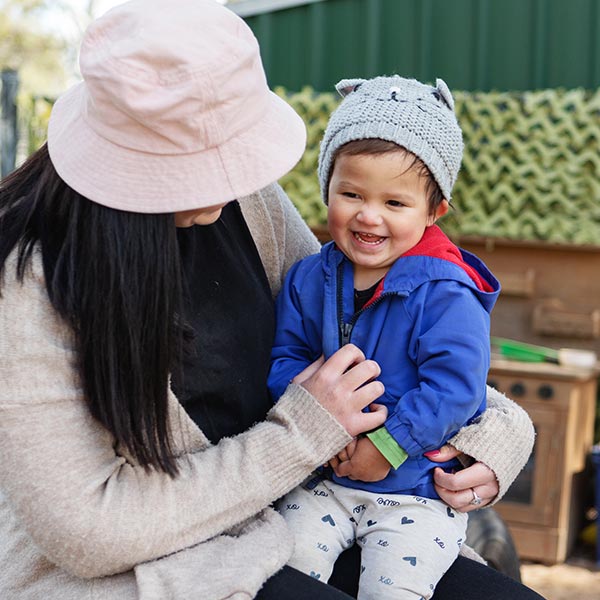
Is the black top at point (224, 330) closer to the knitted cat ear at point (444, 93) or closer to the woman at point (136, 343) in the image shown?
the woman at point (136, 343)

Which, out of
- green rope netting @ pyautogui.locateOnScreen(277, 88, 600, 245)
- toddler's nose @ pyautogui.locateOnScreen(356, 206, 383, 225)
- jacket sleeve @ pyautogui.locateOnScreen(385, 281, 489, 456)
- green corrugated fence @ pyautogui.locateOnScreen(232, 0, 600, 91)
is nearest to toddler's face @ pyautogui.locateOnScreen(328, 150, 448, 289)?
toddler's nose @ pyautogui.locateOnScreen(356, 206, 383, 225)

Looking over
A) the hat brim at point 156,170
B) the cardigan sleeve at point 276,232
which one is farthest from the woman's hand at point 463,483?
the hat brim at point 156,170

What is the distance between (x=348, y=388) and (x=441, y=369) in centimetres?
19

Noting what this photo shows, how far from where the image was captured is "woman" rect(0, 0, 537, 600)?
160 cm

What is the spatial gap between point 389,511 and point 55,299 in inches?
31.3

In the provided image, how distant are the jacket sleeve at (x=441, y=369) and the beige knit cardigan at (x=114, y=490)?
0.16 metres

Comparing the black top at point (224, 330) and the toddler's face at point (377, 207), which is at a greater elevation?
the toddler's face at point (377, 207)

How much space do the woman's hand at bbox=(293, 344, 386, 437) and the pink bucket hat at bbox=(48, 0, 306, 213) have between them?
436 millimetres

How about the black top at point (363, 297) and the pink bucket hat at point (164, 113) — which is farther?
the black top at point (363, 297)

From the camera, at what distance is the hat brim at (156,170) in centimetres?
160

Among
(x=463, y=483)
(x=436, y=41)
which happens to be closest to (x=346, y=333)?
(x=463, y=483)

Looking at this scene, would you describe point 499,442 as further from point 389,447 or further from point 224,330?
point 224,330

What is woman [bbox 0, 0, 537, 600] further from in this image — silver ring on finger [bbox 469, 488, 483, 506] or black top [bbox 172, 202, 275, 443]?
silver ring on finger [bbox 469, 488, 483, 506]

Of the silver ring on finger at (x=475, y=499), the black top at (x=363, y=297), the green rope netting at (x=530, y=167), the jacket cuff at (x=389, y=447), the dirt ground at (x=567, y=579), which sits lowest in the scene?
the dirt ground at (x=567, y=579)
